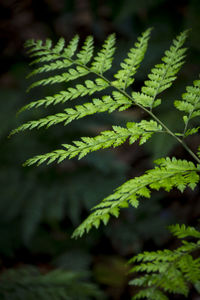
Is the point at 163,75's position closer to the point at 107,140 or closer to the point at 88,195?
the point at 107,140

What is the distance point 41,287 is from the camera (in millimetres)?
1920

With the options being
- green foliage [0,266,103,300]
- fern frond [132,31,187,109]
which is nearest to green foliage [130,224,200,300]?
fern frond [132,31,187,109]

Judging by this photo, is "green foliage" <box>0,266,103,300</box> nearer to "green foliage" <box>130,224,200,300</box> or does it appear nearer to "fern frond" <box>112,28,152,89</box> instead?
"green foliage" <box>130,224,200,300</box>

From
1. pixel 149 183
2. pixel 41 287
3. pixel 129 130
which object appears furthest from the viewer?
pixel 41 287

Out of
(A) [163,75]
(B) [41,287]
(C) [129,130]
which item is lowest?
(B) [41,287]

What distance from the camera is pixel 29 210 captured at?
2.99 meters

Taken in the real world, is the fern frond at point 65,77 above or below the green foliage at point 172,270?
above

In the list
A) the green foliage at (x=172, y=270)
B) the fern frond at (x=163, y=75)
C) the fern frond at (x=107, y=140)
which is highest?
the fern frond at (x=163, y=75)

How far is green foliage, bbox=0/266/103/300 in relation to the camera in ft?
6.13

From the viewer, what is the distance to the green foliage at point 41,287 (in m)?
1.87

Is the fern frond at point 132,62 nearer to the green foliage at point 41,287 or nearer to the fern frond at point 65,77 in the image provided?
the fern frond at point 65,77

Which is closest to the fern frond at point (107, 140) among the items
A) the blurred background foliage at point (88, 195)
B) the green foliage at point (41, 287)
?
the green foliage at point (41, 287)

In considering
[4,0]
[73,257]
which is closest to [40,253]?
[73,257]

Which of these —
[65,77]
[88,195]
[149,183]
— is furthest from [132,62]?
[88,195]
